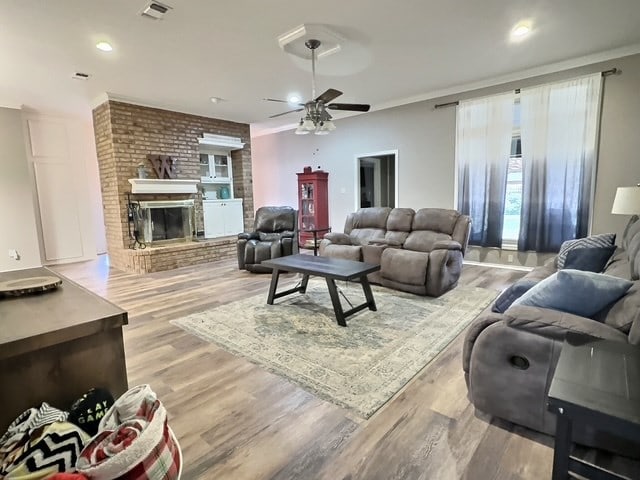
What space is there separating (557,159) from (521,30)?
5.84 ft

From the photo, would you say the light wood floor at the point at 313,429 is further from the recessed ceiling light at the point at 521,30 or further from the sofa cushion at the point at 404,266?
the recessed ceiling light at the point at 521,30

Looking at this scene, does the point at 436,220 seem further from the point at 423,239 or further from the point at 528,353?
the point at 528,353

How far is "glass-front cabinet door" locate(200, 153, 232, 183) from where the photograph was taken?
267 inches

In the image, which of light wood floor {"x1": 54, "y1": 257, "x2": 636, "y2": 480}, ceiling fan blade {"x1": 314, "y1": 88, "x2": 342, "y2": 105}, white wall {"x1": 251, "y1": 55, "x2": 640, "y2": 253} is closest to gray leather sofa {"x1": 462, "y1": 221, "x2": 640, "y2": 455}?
light wood floor {"x1": 54, "y1": 257, "x2": 636, "y2": 480}

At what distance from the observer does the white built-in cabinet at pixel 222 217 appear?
21.1 ft

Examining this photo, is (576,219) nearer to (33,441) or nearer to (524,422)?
(524,422)

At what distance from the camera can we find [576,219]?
4.26 metres

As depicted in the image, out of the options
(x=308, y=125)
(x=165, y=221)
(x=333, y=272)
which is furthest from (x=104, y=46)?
(x=333, y=272)

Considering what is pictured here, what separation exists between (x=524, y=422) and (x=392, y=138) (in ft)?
16.4

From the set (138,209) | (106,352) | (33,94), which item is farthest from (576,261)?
(33,94)

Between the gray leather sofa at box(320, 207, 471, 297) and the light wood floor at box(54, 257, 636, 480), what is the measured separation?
1.08 meters

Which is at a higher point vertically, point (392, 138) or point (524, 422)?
point (392, 138)

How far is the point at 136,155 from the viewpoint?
5406mm

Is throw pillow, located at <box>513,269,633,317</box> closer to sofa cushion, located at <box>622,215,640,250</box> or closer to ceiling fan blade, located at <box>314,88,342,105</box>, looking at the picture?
sofa cushion, located at <box>622,215,640,250</box>
